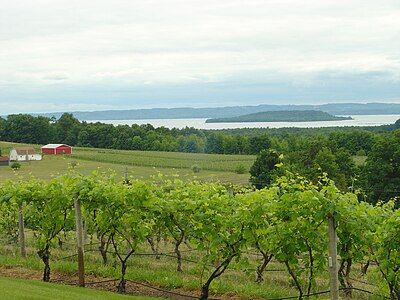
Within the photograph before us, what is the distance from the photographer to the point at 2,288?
10695 mm

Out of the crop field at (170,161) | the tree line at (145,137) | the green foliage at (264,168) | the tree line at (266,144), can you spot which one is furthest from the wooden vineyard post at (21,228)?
the tree line at (145,137)

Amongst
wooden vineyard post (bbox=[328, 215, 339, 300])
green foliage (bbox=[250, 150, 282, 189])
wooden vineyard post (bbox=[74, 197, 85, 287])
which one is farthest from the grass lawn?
green foliage (bbox=[250, 150, 282, 189])

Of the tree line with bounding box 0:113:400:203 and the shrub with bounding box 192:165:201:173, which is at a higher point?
the tree line with bounding box 0:113:400:203

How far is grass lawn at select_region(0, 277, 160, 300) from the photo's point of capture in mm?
10227

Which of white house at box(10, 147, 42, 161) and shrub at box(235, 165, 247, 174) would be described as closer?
shrub at box(235, 165, 247, 174)

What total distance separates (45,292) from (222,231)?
329 cm

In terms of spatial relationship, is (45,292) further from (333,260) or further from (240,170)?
(240,170)

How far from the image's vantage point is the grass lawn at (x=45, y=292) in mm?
10227

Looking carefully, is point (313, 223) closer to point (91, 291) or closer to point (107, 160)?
point (91, 291)

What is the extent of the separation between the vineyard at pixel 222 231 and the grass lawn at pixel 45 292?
0.81m

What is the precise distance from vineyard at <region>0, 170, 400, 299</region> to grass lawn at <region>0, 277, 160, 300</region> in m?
0.81

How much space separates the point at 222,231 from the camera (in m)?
10.8

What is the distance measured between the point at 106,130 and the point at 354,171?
73.2m

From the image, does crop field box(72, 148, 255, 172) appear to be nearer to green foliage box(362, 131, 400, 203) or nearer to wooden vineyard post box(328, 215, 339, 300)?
green foliage box(362, 131, 400, 203)
